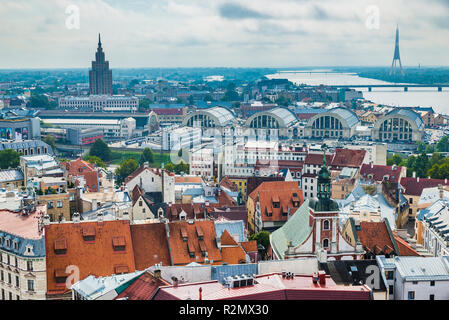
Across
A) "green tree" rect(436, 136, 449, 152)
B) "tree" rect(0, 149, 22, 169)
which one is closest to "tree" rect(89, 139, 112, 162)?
"tree" rect(0, 149, 22, 169)

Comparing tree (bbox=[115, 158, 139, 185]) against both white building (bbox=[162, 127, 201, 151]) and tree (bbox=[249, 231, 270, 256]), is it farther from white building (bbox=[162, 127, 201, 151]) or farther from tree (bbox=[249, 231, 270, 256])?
tree (bbox=[249, 231, 270, 256])

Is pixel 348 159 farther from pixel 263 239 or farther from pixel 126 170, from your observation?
pixel 263 239

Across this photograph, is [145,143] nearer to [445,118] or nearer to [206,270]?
[445,118]

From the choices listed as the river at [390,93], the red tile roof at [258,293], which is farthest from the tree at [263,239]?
the river at [390,93]

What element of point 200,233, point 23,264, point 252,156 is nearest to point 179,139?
point 252,156

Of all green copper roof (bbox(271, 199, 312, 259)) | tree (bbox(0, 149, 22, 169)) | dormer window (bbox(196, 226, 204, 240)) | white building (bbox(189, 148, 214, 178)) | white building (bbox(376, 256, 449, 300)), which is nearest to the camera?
white building (bbox(376, 256, 449, 300))
